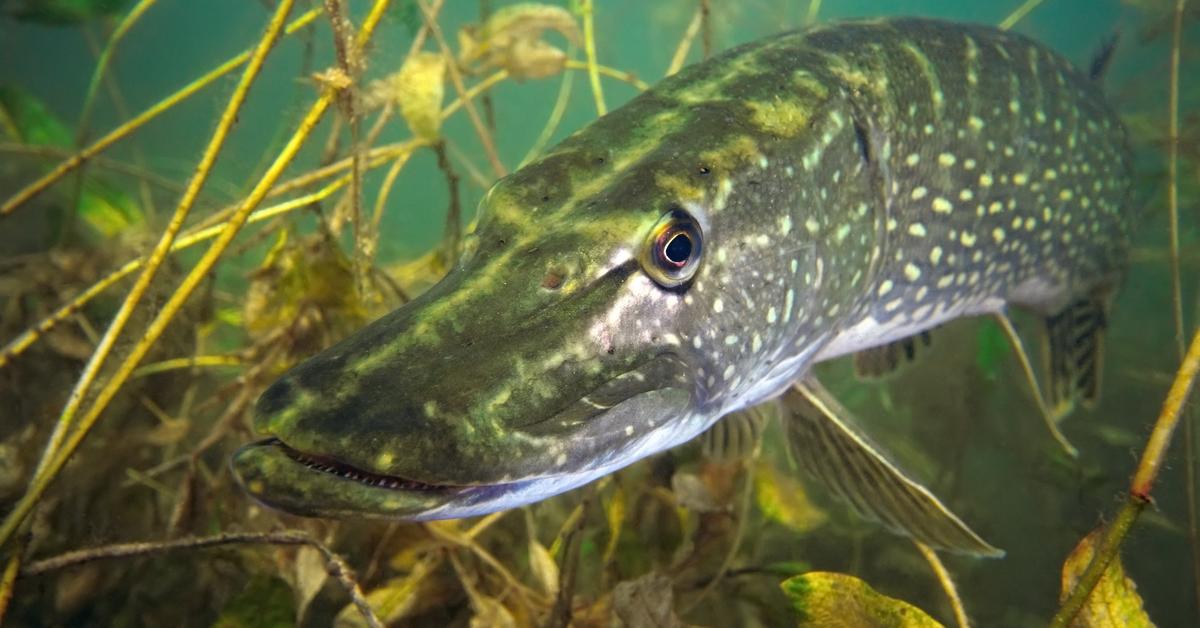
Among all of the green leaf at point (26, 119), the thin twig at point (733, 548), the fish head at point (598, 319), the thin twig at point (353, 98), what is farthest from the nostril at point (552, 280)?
the green leaf at point (26, 119)

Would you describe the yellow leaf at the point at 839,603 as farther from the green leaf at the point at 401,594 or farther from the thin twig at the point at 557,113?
the thin twig at the point at 557,113

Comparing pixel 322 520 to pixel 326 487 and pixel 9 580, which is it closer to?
pixel 9 580

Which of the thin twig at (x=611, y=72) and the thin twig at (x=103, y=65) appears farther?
the thin twig at (x=611, y=72)

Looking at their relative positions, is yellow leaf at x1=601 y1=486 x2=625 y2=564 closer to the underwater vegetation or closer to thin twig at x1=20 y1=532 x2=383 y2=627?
the underwater vegetation

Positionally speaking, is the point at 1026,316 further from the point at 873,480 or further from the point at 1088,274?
the point at 873,480

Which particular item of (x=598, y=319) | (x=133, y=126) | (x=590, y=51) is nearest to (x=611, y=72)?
(x=590, y=51)

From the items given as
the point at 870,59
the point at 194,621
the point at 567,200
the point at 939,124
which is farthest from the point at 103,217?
the point at 939,124
